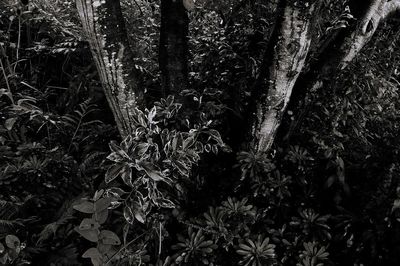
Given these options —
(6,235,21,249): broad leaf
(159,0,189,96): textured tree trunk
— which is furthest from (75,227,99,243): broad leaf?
(159,0,189,96): textured tree trunk

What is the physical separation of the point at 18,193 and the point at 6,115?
0.65 meters

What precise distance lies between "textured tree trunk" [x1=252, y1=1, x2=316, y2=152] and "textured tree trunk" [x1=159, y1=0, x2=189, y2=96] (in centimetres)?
43

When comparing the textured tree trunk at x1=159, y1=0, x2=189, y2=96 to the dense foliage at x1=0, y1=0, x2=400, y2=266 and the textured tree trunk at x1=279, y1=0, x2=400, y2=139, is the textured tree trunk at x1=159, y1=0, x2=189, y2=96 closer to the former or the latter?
the dense foliage at x1=0, y1=0, x2=400, y2=266

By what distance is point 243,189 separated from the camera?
6.38 feet

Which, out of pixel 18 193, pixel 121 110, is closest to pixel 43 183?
pixel 18 193

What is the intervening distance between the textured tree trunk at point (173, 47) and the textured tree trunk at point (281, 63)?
428 millimetres

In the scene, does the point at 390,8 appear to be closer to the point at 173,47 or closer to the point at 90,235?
the point at 173,47

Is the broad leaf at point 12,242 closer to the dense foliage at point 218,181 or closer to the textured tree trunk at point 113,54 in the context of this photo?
the dense foliage at point 218,181

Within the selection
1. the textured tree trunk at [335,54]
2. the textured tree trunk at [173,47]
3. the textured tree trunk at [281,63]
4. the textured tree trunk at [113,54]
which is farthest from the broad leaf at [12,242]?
the textured tree trunk at [335,54]

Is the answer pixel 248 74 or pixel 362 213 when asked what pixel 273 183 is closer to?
pixel 362 213

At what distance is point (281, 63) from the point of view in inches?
67.2

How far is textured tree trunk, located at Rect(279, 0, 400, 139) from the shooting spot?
1990mm

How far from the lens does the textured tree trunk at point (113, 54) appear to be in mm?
1600

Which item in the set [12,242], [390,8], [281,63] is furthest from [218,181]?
[390,8]
